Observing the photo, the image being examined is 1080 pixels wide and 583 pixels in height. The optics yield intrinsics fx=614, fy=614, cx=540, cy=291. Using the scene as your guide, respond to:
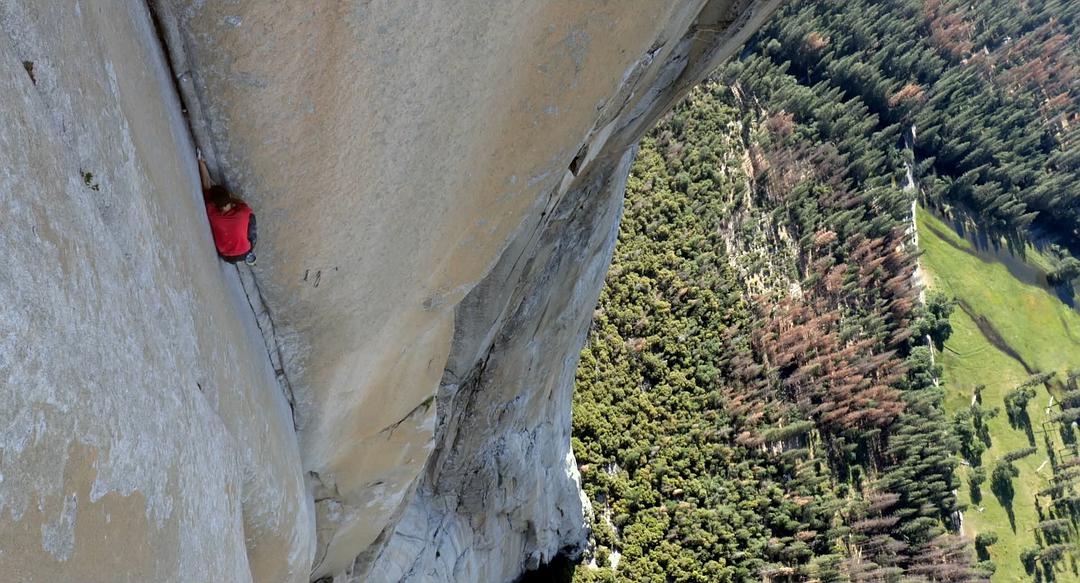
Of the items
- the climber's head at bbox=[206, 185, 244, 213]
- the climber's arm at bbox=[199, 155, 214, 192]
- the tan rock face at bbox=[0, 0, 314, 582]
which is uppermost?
the climber's arm at bbox=[199, 155, 214, 192]

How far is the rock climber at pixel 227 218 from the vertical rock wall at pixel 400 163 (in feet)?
0.49

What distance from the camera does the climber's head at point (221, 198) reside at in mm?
4762

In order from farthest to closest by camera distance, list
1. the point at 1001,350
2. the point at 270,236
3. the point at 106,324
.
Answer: the point at 1001,350, the point at 270,236, the point at 106,324

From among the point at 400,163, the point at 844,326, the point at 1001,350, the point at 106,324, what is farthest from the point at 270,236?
the point at 1001,350

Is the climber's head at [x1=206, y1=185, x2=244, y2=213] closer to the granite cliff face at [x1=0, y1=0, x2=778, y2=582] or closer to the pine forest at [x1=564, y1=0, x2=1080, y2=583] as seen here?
the granite cliff face at [x1=0, y1=0, x2=778, y2=582]

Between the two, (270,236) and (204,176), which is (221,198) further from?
(270,236)

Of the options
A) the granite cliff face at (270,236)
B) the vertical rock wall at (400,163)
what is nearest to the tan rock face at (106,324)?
the granite cliff face at (270,236)

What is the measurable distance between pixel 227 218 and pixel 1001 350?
46595mm

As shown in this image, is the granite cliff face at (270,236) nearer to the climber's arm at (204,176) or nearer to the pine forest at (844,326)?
the climber's arm at (204,176)

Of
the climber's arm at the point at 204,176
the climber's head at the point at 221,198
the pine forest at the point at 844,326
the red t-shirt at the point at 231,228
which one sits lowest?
the red t-shirt at the point at 231,228

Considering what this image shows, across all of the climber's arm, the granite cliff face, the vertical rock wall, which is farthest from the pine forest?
the climber's arm

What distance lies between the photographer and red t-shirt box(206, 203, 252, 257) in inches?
186

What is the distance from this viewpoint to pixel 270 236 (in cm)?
521

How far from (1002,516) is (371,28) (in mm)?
40892
